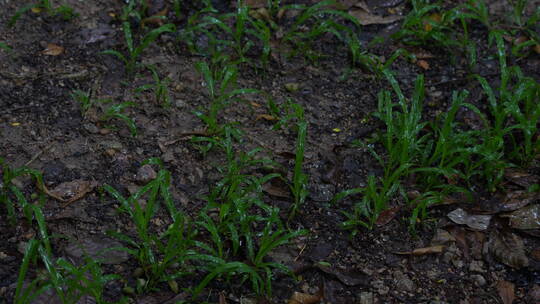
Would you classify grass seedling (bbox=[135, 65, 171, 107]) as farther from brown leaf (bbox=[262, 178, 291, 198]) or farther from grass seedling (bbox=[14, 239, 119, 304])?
grass seedling (bbox=[14, 239, 119, 304])

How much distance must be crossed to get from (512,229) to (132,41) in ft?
6.87

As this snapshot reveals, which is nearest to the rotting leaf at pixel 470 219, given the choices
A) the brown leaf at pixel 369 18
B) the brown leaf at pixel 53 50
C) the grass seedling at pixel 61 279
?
the brown leaf at pixel 369 18

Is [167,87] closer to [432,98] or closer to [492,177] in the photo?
[432,98]

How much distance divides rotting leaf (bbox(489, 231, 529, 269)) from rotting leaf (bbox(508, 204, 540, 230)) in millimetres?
60

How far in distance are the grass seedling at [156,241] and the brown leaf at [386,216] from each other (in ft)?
2.64

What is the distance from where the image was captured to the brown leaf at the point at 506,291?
2459 millimetres

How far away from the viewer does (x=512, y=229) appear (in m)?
2.71

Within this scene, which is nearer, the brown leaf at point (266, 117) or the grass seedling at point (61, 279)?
the grass seedling at point (61, 279)

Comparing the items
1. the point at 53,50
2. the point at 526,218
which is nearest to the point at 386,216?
the point at 526,218

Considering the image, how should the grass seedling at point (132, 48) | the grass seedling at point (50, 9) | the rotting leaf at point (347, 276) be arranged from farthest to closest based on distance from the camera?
the grass seedling at point (50, 9) → the grass seedling at point (132, 48) → the rotting leaf at point (347, 276)

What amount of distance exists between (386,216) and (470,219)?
0.38 metres

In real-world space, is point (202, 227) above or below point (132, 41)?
below

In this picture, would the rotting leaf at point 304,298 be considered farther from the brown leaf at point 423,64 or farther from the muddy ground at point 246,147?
the brown leaf at point 423,64

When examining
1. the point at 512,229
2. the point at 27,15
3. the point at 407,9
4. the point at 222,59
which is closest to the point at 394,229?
the point at 512,229
